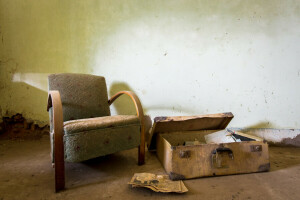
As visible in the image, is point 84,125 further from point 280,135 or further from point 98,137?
point 280,135

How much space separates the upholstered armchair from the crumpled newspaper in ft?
0.85

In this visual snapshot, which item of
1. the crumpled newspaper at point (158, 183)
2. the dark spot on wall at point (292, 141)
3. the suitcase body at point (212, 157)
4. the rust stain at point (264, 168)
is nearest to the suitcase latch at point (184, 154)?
Result: the suitcase body at point (212, 157)

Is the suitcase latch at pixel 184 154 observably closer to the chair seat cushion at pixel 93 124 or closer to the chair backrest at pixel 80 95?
the chair seat cushion at pixel 93 124

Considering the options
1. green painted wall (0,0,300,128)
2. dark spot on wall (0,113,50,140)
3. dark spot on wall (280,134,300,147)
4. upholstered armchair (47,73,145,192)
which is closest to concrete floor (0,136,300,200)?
upholstered armchair (47,73,145,192)

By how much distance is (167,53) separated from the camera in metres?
2.14

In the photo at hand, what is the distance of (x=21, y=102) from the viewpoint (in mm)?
2299

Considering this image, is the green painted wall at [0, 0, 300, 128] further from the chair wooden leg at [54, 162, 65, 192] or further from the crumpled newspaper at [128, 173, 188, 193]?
the chair wooden leg at [54, 162, 65, 192]

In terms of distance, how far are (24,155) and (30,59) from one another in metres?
1.13

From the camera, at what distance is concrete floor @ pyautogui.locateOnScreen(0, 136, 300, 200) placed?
3.64 feet

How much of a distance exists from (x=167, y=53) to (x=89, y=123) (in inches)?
50.4

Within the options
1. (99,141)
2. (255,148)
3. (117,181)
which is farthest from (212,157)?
(99,141)

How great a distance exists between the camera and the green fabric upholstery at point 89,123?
1158mm

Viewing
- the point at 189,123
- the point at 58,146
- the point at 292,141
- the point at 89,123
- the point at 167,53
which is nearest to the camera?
the point at 58,146

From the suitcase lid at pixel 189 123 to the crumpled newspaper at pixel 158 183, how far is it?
42cm
